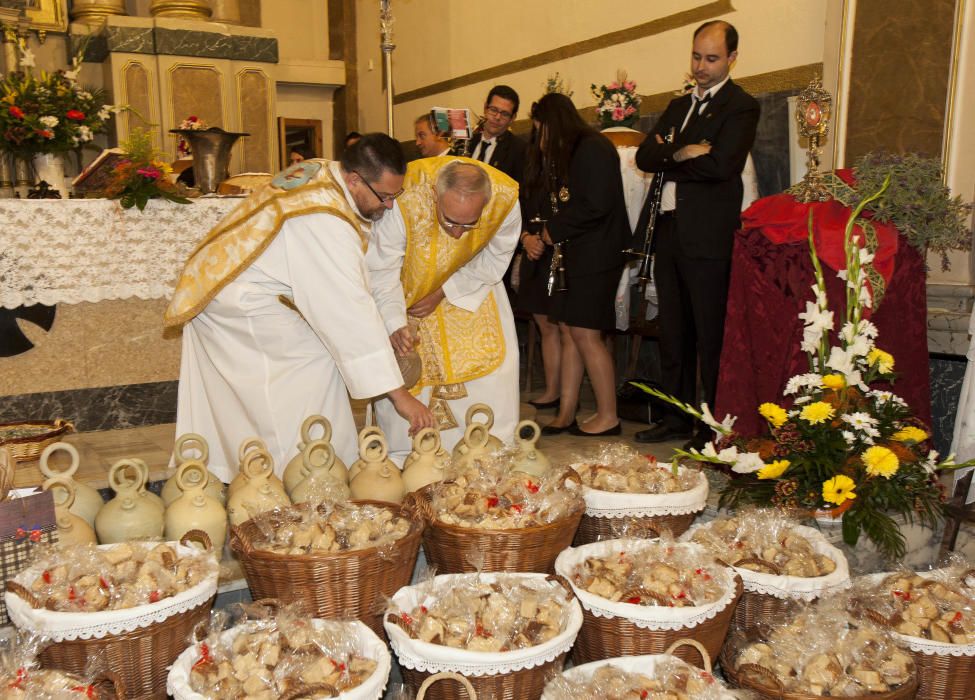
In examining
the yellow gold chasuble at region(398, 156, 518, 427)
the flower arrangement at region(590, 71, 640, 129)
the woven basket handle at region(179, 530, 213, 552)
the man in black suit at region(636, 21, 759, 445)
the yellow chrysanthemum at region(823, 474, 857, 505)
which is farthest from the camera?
the flower arrangement at region(590, 71, 640, 129)

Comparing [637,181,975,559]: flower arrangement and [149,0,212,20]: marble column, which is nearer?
[637,181,975,559]: flower arrangement

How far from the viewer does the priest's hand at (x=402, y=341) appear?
3607 mm

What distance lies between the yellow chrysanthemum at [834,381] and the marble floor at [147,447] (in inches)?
51.0

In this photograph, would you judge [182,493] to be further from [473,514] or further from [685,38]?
[685,38]

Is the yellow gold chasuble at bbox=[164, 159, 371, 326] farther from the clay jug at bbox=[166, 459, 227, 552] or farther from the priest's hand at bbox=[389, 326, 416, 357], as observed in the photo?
the clay jug at bbox=[166, 459, 227, 552]

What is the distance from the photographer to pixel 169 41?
8031mm

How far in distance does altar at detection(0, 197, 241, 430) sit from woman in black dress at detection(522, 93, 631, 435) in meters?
1.80

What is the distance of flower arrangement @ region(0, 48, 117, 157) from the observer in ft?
15.6

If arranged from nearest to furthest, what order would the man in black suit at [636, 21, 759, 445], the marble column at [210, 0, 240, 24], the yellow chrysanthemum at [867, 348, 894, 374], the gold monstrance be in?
the yellow chrysanthemum at [867, 348, 894, 374] < the gold monstrance < the man in black suit at [636, 21, 759, 445] < the marble column at [210, 0, 240, 24]

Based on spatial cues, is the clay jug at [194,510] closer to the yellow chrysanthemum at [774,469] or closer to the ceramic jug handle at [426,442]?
the ceramic jug handle at [426,442]

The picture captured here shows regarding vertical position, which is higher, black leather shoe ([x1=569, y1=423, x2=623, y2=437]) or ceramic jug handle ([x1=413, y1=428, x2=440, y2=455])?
ceramic jug handle ([x1=413, y1=428, x2=440, y2=455])

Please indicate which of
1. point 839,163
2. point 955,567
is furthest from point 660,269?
point 955,567

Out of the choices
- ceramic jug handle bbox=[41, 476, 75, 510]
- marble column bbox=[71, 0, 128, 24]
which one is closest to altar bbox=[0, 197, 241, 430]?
ceramic jug handle bbox=[41, 476, 75, 510]

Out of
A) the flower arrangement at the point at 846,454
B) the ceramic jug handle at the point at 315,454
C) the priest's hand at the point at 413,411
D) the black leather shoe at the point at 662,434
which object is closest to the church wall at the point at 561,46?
the black leather shoe at the point at 662,434
